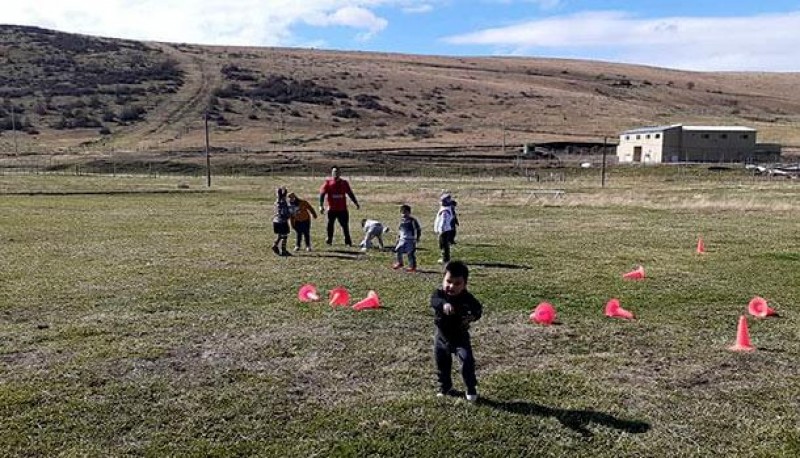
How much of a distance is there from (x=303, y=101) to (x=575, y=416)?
109673mm

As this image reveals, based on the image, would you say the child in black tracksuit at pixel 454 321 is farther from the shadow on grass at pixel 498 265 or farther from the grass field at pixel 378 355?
the shadow on grass at pixel 498 265

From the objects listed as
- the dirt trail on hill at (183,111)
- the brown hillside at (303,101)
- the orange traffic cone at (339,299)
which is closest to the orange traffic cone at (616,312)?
the orange traffic cone at (339,299)

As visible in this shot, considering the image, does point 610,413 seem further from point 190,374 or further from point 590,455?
point 190,374

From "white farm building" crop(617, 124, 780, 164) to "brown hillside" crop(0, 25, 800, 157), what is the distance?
16.4m

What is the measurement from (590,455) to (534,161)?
2917 inches

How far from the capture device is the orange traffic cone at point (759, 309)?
1067 cm

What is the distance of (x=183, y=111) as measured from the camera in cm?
10325

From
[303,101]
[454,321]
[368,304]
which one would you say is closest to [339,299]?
[368,304]

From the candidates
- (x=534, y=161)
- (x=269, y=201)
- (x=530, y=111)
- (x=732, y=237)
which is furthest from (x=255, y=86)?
(x=732, y=237)

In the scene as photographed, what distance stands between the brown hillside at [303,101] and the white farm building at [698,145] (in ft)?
53.8

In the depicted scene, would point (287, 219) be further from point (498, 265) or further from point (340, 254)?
point (498, 265)

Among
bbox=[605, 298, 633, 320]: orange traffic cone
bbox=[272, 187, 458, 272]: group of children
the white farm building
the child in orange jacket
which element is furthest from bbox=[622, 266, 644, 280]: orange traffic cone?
the white farm building

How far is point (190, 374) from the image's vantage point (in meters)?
7.82

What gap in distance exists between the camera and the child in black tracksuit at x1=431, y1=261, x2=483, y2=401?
6707 millimetres
